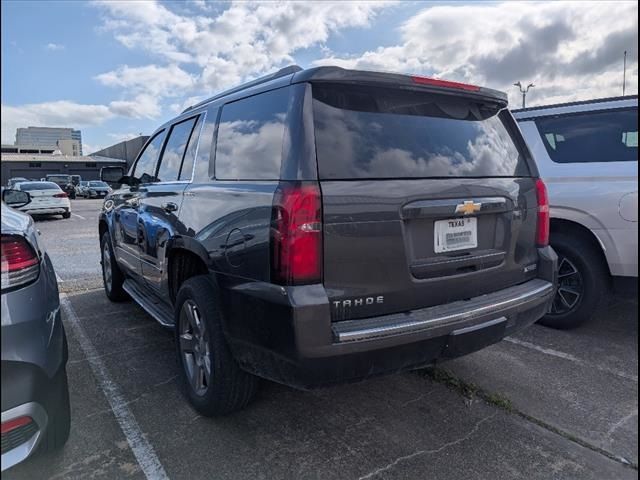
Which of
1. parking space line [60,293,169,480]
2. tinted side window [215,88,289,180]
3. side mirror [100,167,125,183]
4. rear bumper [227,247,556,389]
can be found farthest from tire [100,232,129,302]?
rear bumper [227,247,556,389]

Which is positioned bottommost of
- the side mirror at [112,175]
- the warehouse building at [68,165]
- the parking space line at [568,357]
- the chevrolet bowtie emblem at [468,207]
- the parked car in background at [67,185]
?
the parking space line at [568,357]

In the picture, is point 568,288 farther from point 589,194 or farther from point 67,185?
point 67,185

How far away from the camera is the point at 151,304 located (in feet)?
13.3

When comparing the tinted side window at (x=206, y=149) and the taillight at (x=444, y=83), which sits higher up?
the taillight at (x=444, y=83)

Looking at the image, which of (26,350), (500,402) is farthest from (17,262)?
(500,402)

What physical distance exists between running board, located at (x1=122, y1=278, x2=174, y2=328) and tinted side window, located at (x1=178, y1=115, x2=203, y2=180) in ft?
3.39

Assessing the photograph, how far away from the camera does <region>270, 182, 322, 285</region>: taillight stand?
217cm

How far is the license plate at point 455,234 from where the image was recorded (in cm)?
250

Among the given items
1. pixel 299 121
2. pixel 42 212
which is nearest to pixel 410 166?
pixel 299 121

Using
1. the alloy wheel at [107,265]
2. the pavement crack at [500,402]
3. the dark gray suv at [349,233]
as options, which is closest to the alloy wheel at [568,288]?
the dark gray suv at [349,233]

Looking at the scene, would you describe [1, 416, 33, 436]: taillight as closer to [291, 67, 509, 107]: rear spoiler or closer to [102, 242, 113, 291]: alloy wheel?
[291, 67, 509, 107]: rear spoiler

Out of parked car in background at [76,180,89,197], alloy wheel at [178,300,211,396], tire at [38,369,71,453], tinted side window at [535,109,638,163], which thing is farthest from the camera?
parked car in background at [76,180,89,197]

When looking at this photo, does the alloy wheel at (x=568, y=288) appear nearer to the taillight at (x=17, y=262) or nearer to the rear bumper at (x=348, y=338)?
the rear bumper at (x=348, y=338)

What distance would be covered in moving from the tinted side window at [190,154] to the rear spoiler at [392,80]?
1220 millimetres
